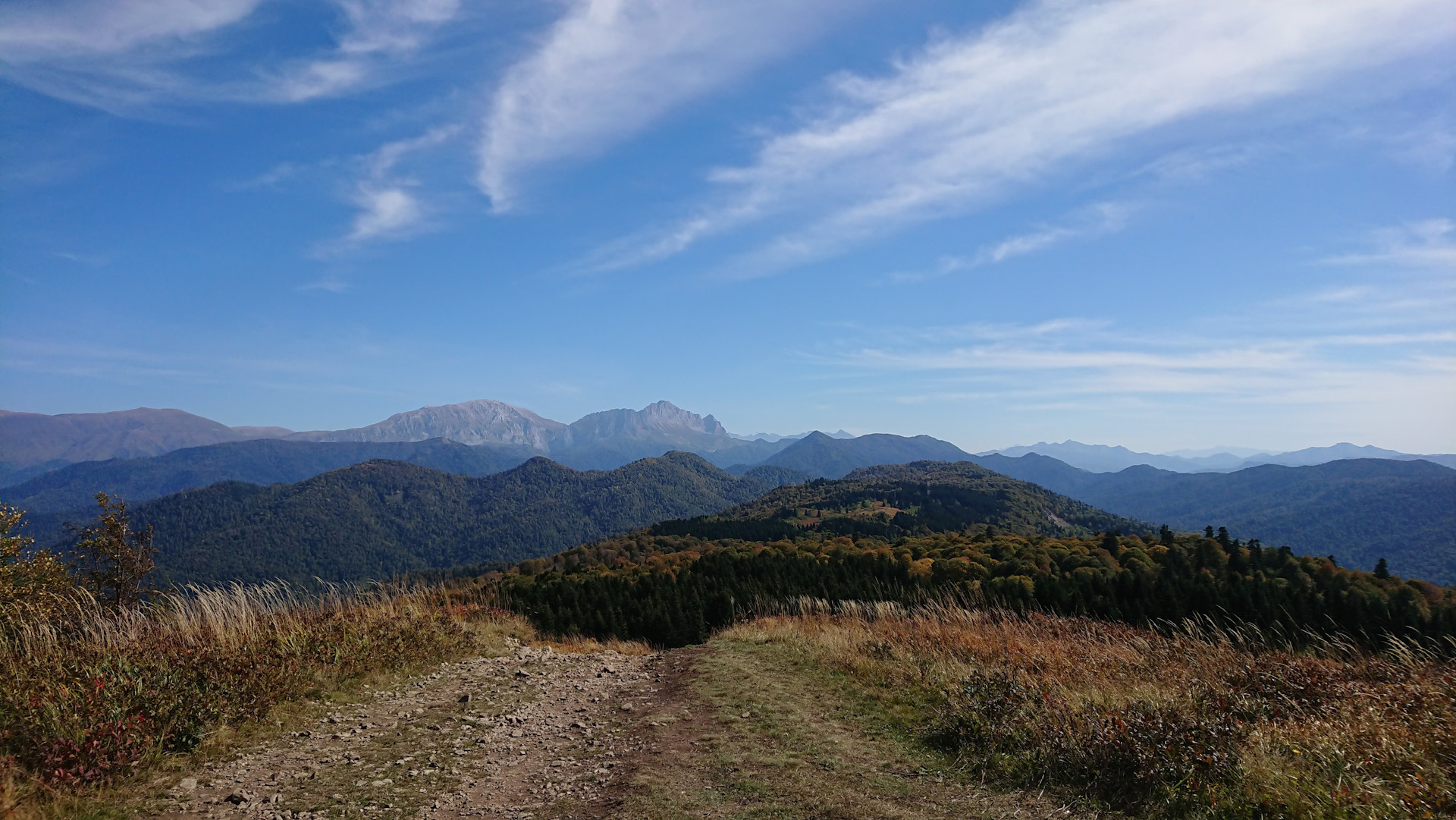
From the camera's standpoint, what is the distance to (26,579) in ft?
44.8

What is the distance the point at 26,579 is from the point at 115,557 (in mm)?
1821

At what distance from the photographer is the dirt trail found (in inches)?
207

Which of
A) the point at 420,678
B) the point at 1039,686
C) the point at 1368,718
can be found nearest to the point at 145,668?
the point at 420,678

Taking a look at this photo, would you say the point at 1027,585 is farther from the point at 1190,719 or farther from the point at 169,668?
the point at 169,668

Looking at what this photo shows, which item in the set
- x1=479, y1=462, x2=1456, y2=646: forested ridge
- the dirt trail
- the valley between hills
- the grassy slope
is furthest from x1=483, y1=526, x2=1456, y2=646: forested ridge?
the dirt trail

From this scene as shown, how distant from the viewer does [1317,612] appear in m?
34.6

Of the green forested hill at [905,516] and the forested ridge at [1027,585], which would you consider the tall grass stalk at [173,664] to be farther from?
the green forested hill at [905,516]

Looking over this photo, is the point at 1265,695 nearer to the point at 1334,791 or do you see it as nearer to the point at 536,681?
the point at 1334,791

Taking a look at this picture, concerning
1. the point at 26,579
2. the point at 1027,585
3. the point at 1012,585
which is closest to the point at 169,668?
the point at 26,579

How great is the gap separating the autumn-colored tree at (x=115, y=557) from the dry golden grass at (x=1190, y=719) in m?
15.4

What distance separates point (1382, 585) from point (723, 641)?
46697 mm

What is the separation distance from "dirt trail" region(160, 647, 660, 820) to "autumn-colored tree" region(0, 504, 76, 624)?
507 centimetres

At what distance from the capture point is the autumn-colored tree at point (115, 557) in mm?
13648

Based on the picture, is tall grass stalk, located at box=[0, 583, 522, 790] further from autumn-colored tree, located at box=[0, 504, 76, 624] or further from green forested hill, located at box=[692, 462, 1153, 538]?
green forested hill, located at box=[692, 462, 1153, 538]
